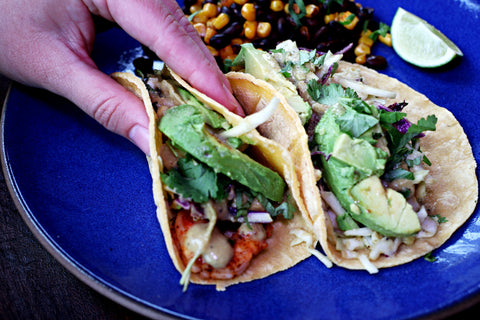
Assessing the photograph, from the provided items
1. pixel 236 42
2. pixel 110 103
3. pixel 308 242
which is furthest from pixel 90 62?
pixel 308 242

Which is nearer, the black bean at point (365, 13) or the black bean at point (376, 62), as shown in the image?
the black bean at point (376, 62)

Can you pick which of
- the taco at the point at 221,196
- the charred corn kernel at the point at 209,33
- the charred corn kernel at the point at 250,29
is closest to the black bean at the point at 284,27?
the charred corn kernel at the point at 250,29

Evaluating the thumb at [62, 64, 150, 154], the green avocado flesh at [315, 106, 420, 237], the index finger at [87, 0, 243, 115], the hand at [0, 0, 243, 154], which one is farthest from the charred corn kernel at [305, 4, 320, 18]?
the thumb at [62, 64, 150, 154]

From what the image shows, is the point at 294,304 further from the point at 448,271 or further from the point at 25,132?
the point at 25,132

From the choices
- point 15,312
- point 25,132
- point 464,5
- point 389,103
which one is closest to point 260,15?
point 389,103

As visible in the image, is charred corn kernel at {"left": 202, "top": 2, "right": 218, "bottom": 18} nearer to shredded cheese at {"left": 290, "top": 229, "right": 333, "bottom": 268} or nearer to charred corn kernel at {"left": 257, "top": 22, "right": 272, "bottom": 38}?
charred corn kernel at {"left": 257, "top": 22, "right": 272, "bottom": 38}

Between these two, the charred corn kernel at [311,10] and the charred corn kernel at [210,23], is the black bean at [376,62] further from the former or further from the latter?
the charred corn kernel at [210,23]

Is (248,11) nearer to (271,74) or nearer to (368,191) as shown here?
(271,74)
